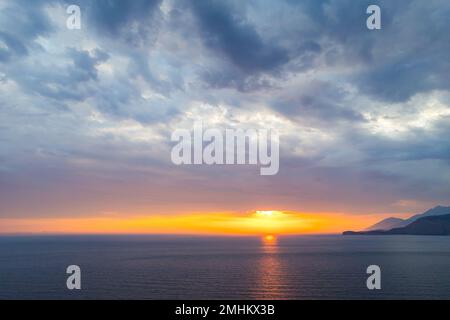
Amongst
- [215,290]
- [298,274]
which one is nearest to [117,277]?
[215,290]

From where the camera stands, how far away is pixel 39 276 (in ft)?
301

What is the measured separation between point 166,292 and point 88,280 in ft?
91.6
